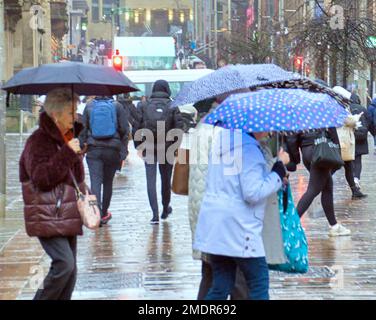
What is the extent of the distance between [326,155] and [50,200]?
4.97m

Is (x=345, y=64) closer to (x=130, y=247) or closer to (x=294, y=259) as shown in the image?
(x=130, y=247)

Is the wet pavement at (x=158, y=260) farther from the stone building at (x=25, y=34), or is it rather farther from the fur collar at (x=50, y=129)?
the stone building at (x=25, y=34)

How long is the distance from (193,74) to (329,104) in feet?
100

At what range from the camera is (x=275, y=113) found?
6.00 meters

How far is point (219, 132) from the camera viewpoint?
20.8ft

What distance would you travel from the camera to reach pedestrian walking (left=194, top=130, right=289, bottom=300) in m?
6.02

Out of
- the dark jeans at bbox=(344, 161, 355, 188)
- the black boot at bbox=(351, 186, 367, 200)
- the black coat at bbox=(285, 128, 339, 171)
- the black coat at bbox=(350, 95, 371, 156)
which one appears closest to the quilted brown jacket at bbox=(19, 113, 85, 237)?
the black coat at bbox=(285, 128, 339, 171)

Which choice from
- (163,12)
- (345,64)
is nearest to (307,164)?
(345,64)

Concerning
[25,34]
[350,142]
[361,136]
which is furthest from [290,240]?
[25,34]

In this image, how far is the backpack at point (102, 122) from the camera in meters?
12.0

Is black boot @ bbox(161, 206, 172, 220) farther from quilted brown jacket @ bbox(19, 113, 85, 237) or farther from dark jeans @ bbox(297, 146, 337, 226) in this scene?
quilted brown jacket @ bbox(19, 113, 85, 237)

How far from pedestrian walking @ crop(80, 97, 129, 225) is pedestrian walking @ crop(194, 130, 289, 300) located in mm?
5869
